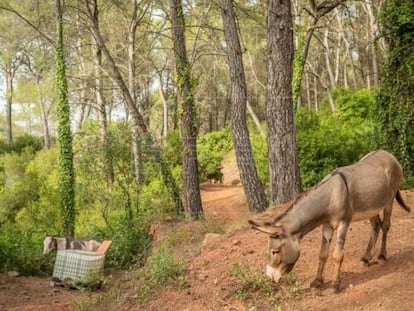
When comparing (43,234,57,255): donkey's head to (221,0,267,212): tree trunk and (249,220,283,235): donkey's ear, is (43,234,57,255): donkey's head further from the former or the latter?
(249,220,283,235): donkey's ear

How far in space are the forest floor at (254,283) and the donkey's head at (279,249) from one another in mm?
408

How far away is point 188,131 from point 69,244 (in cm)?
409

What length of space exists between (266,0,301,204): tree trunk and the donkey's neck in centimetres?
353

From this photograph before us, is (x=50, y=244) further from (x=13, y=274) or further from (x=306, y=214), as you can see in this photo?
(x=306, y=214)

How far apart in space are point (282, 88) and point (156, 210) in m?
6.04

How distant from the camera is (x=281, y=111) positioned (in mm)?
8938

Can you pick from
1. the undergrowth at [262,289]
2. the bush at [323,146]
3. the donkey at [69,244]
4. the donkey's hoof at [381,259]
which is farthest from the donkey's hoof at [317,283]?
the bush at [323,146]

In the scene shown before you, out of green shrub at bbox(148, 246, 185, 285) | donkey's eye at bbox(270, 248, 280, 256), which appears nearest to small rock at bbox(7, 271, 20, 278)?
green shrub at bbox(148, 246, 185, 285)

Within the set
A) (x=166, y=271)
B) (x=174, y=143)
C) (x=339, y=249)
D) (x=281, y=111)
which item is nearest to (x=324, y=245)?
(x=339, y=249)

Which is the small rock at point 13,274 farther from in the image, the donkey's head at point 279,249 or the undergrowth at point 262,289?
the donkey's head at point 279,249

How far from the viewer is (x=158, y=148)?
13195 millimetres

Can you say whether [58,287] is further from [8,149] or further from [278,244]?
[8,149]

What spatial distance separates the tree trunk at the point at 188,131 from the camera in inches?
506

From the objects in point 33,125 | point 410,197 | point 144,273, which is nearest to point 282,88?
point 410,197
